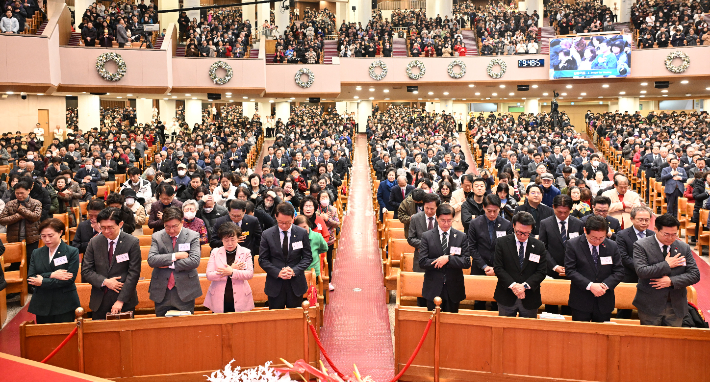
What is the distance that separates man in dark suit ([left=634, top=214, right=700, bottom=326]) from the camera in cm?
426

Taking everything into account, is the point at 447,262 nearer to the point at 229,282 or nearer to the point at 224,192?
the point at 229,282

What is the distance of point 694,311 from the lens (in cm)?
451

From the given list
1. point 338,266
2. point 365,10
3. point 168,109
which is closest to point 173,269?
point 338,266

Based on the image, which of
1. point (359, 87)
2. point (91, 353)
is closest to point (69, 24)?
point (359, 87)

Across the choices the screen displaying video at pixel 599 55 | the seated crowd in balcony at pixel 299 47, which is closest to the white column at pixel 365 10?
the seated crowd in balcony at pixel 299 47

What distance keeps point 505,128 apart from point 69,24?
15.1m

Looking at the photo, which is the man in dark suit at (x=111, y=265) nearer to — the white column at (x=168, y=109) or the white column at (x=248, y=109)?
the white column at (x=168, y=109)

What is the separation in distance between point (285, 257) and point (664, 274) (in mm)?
3022

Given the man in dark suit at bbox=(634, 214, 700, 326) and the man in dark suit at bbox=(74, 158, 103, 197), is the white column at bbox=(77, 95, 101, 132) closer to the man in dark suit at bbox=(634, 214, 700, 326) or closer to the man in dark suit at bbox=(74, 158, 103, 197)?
the man in dark suit at bbox=(74, 158, 103, 197)

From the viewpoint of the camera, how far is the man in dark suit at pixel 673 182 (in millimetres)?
9637

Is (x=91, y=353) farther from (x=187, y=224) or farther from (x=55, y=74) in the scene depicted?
(x=55, y=74)

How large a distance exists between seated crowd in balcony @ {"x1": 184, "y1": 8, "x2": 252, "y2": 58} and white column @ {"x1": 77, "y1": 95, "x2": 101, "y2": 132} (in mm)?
3936

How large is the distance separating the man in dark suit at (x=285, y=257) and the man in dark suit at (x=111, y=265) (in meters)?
1.05

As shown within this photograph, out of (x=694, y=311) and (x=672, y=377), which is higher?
(x=694, y=311)
